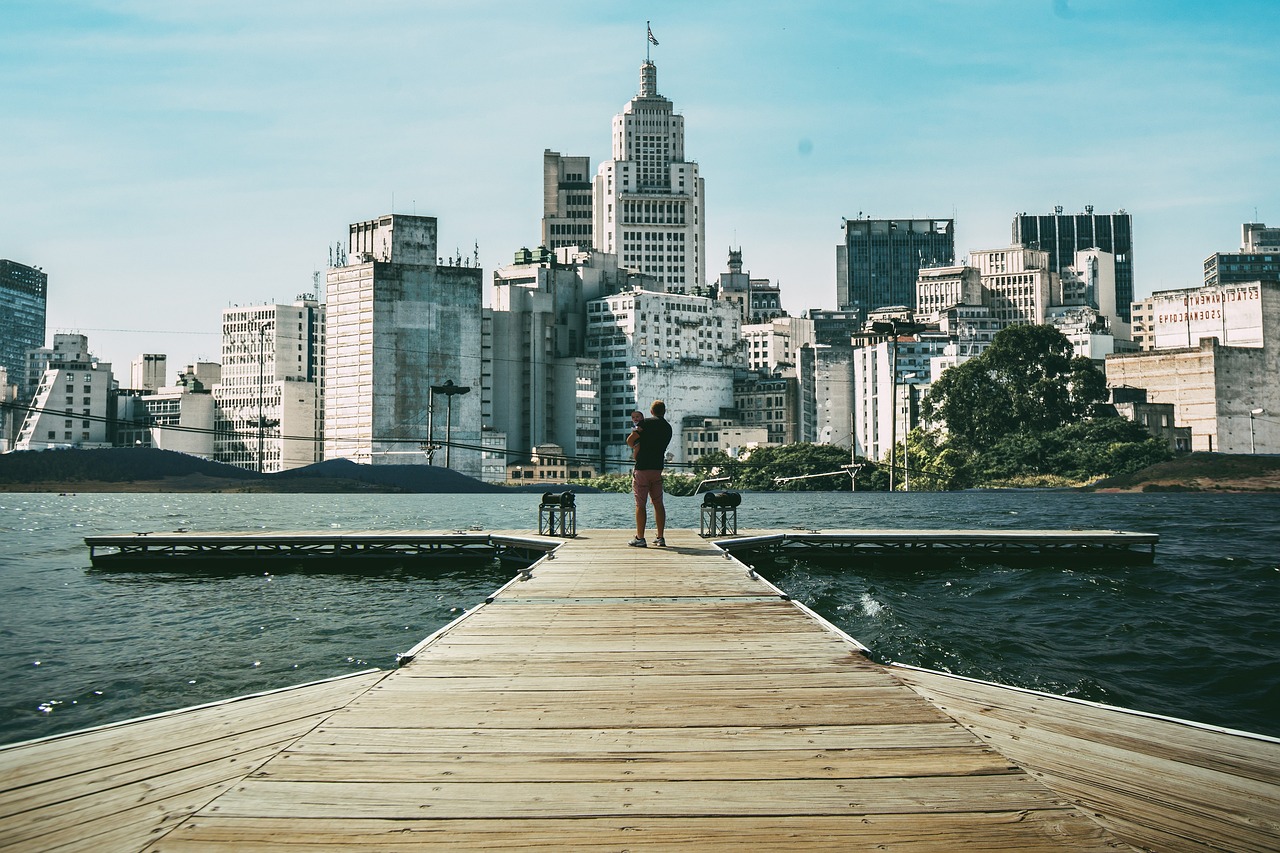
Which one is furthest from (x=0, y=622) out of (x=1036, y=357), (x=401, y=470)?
(x=401, y=470)

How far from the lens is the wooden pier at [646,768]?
16.4ft

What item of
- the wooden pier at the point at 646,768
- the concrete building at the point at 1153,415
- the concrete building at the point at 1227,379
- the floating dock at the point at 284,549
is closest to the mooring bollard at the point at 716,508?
the floating dock at the point at 284,549

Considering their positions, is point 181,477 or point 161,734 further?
point 181,477

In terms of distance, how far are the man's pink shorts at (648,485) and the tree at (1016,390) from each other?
134 meters

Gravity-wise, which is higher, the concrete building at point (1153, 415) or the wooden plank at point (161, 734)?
the concrete building at point (1153, 415)

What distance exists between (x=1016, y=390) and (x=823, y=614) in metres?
139

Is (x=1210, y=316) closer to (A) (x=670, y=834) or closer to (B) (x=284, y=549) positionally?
(B) (x=284, y=549)

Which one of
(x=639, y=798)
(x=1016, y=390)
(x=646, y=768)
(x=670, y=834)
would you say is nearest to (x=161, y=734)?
(x=646, y=768)

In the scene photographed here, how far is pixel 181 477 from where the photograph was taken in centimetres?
17800

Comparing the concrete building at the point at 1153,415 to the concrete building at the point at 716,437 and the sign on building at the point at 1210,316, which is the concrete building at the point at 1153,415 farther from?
the concrete building at the point at 716,437

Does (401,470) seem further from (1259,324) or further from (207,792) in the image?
(207,792)

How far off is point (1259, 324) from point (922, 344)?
53.4 metres

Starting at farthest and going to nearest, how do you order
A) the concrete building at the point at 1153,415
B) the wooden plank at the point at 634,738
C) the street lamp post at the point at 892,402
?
the street lamp post at the point at 892,402
the concrete building at the point at 1153,415
the wooden plank at the point at 634,738

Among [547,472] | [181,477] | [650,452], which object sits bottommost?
[181,477]
